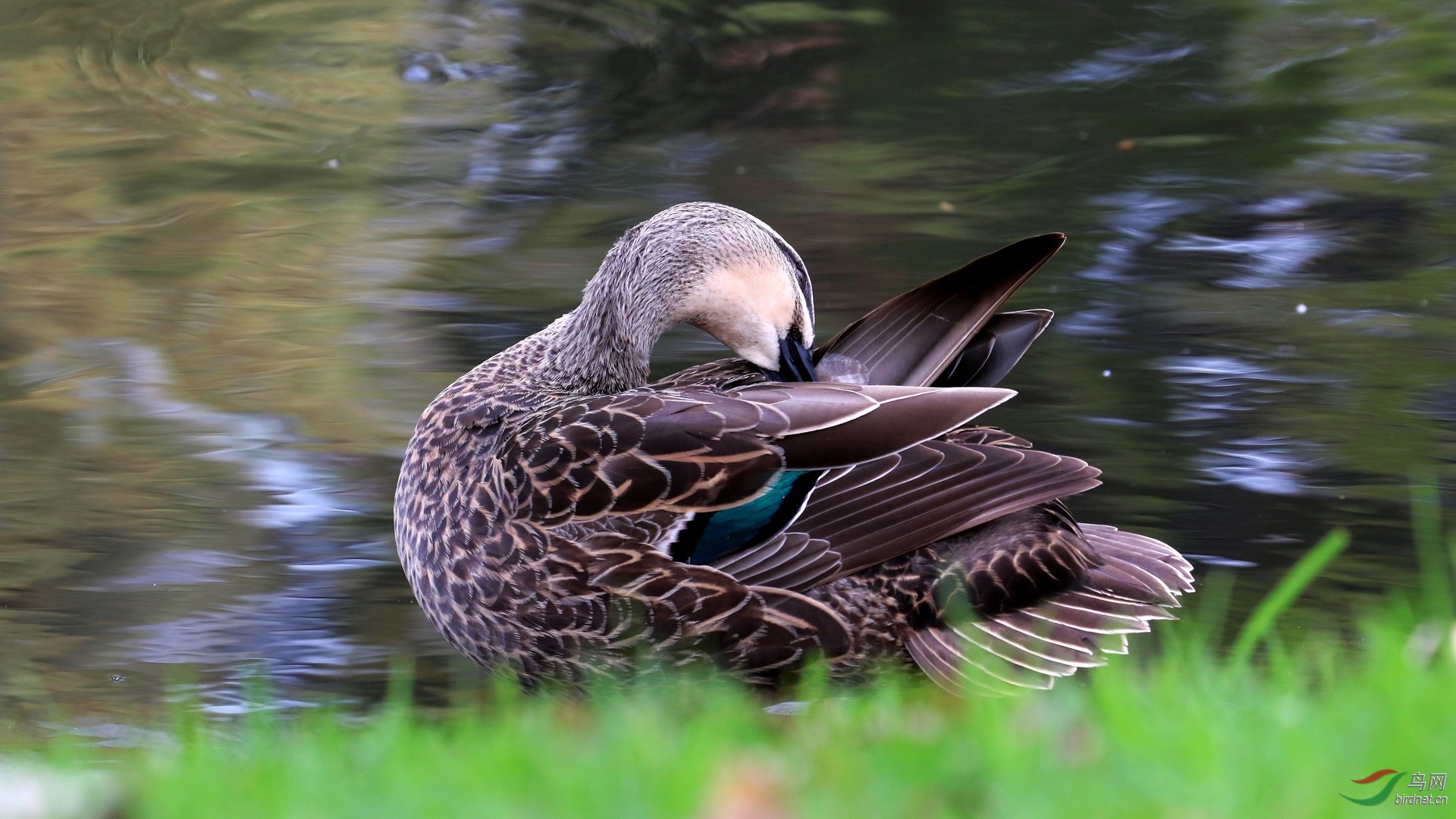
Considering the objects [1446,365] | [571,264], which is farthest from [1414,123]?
[571,264]

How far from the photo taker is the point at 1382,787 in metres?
2.53

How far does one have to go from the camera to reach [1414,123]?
8.78m

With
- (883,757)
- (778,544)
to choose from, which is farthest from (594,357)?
(883,757)

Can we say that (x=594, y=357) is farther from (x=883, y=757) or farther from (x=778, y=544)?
(x=883, y=757)

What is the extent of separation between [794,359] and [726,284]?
9.8 inches

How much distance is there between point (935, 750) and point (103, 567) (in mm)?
2969

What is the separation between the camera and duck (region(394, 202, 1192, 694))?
3.83 metres

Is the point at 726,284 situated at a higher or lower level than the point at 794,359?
higher

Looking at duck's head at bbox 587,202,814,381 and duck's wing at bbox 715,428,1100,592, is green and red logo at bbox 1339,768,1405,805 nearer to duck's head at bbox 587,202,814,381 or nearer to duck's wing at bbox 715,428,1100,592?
duck's wing at bbox 715,428,1100,592

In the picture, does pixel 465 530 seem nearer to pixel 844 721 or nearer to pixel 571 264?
pixel 844 721

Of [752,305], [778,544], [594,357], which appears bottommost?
[778,544]

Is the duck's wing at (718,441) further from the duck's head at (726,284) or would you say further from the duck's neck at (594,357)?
the duck's neck at (594,357)

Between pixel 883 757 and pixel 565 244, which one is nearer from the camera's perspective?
pixel 883 757

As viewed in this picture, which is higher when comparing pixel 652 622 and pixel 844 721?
pixel 844 721
